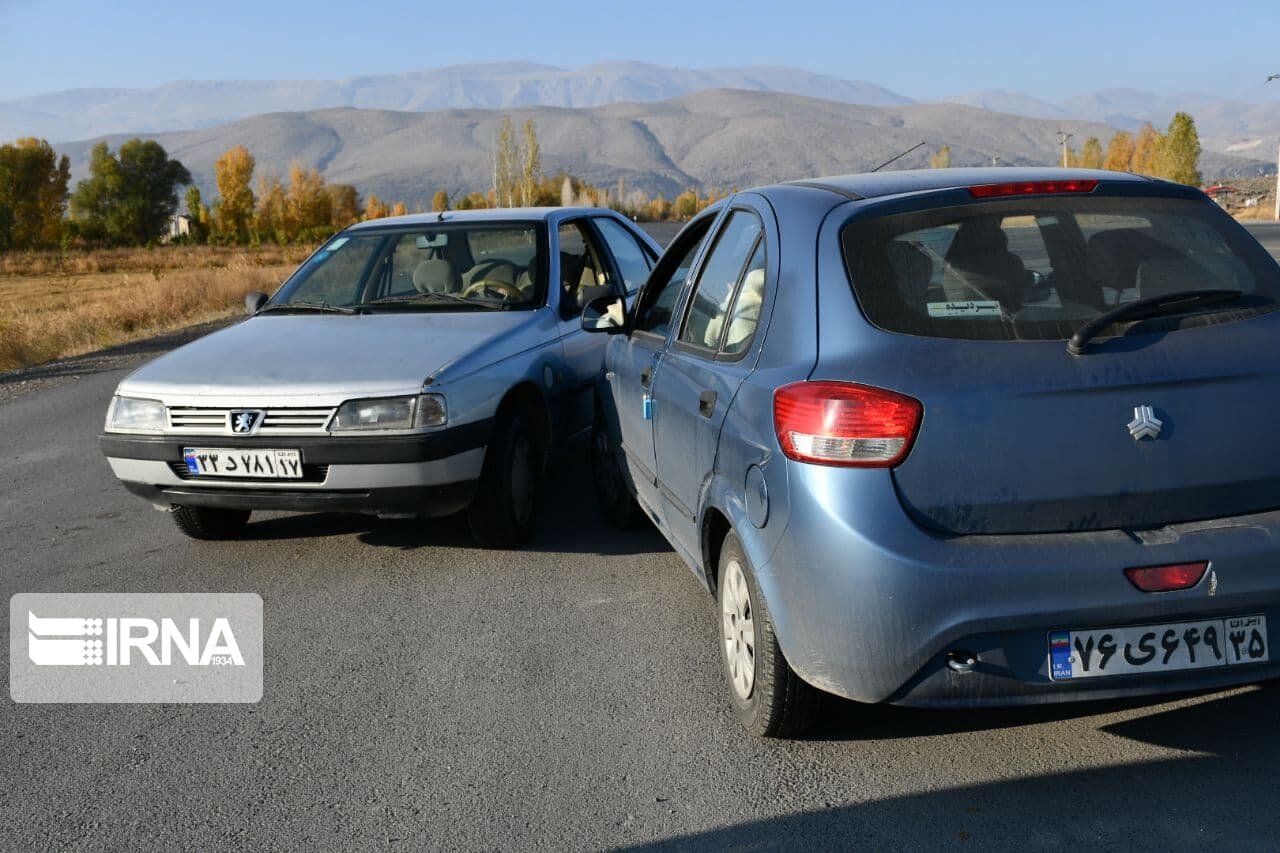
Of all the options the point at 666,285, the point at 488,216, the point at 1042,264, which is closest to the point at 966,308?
the point at 1042,264

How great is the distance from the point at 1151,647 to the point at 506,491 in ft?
11.2

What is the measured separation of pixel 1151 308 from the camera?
3.51 meters

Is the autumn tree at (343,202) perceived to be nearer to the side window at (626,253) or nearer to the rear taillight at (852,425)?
the side window at (626,253)

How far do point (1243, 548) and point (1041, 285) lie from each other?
878 mm

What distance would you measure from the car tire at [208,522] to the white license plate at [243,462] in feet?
2.11

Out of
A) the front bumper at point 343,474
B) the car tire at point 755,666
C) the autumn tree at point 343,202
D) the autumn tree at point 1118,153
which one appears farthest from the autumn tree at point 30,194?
the car tire at point 755,666

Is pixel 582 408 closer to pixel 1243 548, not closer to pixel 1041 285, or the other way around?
pixel 1041 285

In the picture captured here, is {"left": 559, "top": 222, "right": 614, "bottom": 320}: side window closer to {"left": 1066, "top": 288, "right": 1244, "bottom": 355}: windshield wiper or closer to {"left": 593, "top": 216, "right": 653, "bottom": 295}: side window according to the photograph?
{"left": 593, "top": 216, "right": 653, "bottom": 295}: side window

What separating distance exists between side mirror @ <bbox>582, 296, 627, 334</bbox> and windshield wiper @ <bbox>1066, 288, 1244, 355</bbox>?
8.71 ft

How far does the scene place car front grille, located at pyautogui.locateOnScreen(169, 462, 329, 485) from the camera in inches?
224

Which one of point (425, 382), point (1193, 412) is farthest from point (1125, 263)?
point (425, 382)

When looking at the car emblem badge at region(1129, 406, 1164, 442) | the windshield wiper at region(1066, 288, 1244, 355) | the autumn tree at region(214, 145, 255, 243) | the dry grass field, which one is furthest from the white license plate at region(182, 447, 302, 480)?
the autumn tree at region(214, 145, 255, 243)

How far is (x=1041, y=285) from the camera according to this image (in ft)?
11.8

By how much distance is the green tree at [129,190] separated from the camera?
12900 cm
